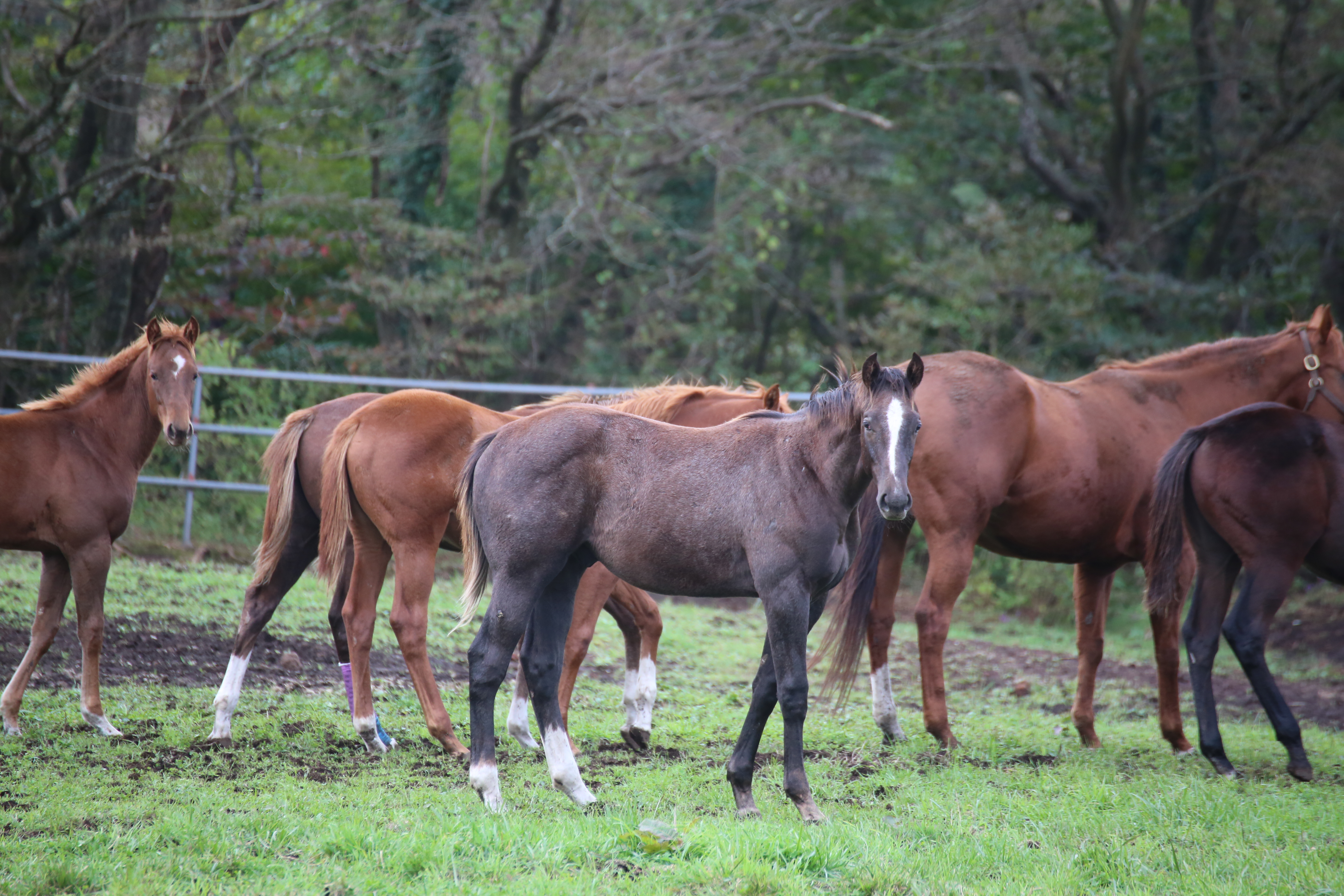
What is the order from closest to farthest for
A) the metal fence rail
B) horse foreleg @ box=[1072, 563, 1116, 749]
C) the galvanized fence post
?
horse foreleg @ box=[1072, 563, 1116, 749] < the metal fence rail < the galvanized fence post

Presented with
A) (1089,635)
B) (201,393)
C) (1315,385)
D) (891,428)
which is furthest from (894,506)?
(201,393)

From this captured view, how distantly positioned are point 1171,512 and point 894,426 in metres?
2.61

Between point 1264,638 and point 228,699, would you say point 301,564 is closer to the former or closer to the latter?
point 228,699

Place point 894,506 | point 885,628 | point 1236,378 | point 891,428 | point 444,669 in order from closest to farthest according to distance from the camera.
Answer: point 894,506 < point 891,428 < point 885,628 < point 1236,378 < point 444,669

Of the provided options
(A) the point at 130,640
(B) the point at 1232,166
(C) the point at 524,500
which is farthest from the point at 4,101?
(B) the point at 1232,166

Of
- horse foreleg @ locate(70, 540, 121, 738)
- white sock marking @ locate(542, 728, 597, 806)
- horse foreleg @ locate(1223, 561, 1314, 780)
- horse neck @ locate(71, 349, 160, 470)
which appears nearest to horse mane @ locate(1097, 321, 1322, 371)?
horse foreleg @ locate(1223, 561, 1314, 780)

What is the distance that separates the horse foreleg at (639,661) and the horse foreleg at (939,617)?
1.49 m

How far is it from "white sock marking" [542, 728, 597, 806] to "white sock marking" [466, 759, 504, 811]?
8.9 inches

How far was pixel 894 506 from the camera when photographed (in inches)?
147

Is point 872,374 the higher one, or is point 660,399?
point 872,374

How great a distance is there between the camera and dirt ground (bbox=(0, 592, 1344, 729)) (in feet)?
21.4

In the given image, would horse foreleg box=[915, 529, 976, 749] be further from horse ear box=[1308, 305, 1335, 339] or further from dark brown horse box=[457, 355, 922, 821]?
horse ear box=[1308, 305, 1335, 339]

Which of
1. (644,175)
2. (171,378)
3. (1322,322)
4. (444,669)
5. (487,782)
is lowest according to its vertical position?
(444,669)

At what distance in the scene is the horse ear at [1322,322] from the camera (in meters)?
6.36
